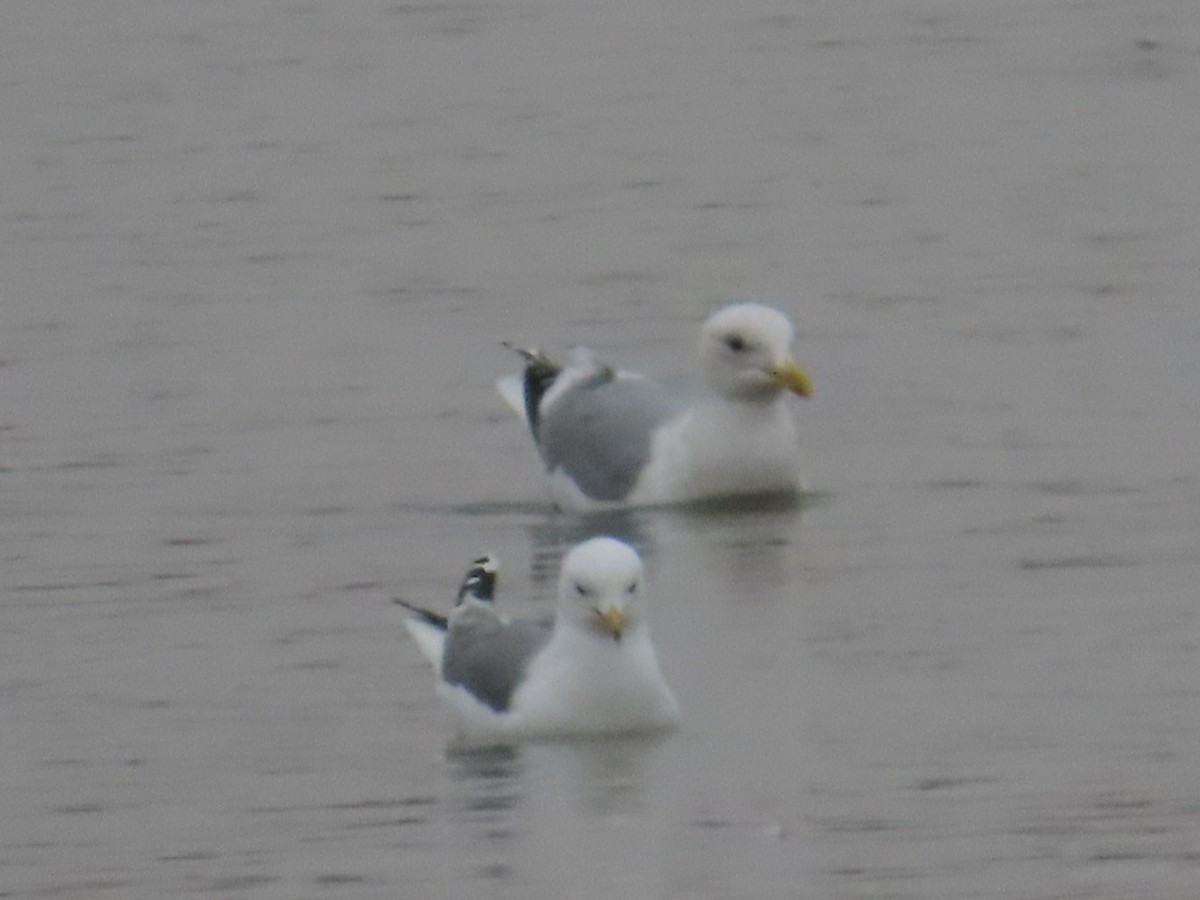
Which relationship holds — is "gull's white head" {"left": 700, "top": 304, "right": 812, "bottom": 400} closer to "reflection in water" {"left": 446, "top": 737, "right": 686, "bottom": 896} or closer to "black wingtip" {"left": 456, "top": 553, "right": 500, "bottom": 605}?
"black wingtip" {"left": 456, "top": 553, "right": 500, "bottom": 605}

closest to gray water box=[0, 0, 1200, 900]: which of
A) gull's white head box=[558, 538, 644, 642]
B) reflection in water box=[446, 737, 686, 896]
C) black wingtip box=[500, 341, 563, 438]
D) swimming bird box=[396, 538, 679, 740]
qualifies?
reflection in water box=[446, 737, 686, 896]

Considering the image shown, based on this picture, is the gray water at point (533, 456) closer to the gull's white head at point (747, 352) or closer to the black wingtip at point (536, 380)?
the black wingtip at point (536, 380)

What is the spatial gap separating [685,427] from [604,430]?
38 cm

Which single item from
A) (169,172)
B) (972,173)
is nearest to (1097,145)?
(972,173)

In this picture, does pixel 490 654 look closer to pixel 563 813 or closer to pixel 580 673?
pixel 580 673

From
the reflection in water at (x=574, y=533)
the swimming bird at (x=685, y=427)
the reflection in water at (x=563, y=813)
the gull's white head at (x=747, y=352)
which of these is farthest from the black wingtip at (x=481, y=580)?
the gull's white head at (x=747, y=352)

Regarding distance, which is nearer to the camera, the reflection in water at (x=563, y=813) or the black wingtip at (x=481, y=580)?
the reflection in water at (x=563, y=813)

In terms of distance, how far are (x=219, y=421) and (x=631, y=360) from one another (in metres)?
2.17

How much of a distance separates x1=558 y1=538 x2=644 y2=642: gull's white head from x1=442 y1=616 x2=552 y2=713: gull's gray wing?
256mm

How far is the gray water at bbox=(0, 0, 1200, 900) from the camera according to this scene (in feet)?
40.9

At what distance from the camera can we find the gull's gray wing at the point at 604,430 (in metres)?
18.0

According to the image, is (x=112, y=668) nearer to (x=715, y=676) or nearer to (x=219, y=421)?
(x=715, y=676)

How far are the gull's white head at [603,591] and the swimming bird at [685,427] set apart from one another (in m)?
4.09

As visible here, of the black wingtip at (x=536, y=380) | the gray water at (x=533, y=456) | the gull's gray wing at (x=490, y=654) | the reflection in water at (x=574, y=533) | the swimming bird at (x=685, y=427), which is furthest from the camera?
the black wingtip at (x=536, y=380)
